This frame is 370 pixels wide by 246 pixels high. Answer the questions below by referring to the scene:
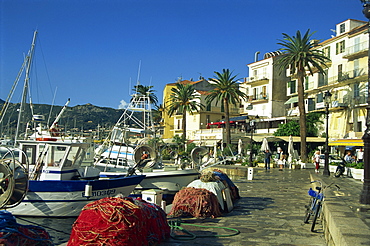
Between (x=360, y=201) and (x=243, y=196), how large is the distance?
706cm

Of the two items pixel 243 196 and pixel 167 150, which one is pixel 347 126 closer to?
pixel 167 150

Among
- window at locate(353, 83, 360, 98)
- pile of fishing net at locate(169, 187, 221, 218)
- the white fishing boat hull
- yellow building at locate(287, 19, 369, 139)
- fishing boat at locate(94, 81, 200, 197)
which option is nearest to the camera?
pile of fishing net at locate(169, 187, 221, 218)

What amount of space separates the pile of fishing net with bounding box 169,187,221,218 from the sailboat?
3286mm

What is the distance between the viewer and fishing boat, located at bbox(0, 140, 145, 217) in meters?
14.6

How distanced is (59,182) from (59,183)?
0.04m

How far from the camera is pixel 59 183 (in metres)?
14.7

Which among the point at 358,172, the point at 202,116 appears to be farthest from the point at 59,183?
the point at 202,116

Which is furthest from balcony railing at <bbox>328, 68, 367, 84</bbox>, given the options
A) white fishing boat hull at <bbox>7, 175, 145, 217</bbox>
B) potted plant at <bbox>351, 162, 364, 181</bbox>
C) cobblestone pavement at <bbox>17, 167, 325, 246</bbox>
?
white fishing boat hull at <bbox>7, 175, 145, 217</bbox>

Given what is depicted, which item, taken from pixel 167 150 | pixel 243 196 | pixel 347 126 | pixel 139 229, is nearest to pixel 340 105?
pixel 347 126

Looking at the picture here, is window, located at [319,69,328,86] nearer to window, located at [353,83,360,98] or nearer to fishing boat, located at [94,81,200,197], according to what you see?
window, located at [353,83,360,98]

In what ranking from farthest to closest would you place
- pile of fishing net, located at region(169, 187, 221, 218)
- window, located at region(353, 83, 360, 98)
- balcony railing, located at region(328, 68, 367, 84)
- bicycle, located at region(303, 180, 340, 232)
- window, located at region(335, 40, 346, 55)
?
1. window, located at region(335, 40, 346, 55)
2. window, located at region(353, 83, 360, 98)
3. balcony railing, located at region(328, 68, 367, 84)
4. pile of fishing net, located at region(169, 187, 221, 218)
5. bicycle, located at region(303, 180, 340, 232)

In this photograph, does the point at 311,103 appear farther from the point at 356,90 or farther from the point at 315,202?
the point at 315,202

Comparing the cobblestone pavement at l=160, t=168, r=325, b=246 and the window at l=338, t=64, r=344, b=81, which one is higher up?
the window at l=338, t=64, r=344, b=81

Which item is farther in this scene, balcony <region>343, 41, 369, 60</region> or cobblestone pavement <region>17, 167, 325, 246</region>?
balcony <region>343, 41, 369, 60</region>
